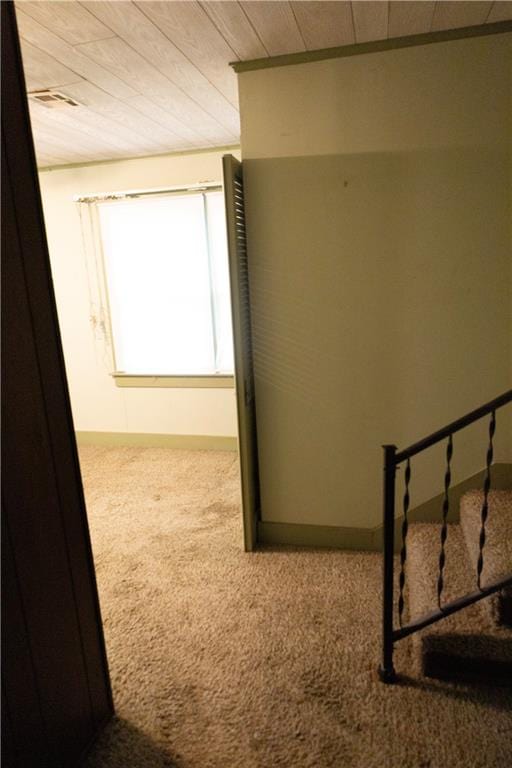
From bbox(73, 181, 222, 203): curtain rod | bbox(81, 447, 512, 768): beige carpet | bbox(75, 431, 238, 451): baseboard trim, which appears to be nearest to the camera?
bbox(81, 447, 512, 768): beige carpet

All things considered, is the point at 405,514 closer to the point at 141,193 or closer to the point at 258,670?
the point at 258,670

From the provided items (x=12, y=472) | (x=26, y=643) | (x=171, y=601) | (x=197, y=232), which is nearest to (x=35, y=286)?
(x=12, y=472)

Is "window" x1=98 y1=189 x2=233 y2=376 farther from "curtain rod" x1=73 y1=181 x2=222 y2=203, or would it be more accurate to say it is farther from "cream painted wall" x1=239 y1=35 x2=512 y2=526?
"cream painted wall" x1=239 y1=35 x2=512 y2=526

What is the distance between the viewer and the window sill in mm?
3908

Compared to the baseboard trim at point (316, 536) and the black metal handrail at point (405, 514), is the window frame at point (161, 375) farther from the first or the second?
the black metal handrail at point (405, 514)

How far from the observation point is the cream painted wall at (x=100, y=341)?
12.2 feet

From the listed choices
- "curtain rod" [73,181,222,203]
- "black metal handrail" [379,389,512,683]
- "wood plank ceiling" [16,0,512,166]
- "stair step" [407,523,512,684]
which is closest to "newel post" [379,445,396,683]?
"black metal handrail" [379,389,512,683]

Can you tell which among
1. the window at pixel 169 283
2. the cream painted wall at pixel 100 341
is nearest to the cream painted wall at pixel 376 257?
the window at pixel 169 283

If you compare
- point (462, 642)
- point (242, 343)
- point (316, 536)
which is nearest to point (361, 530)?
point (316, 536)

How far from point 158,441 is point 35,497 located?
3012mm

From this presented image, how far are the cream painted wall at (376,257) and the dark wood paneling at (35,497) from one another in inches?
50.3

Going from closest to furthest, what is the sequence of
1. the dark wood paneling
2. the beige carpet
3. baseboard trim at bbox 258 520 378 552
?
the dark wood paneling < the beige carpet < baseboard trim at bbox 258 520 378 552

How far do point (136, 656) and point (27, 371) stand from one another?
1348 mm

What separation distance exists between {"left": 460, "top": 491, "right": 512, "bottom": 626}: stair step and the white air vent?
9.67 ft
